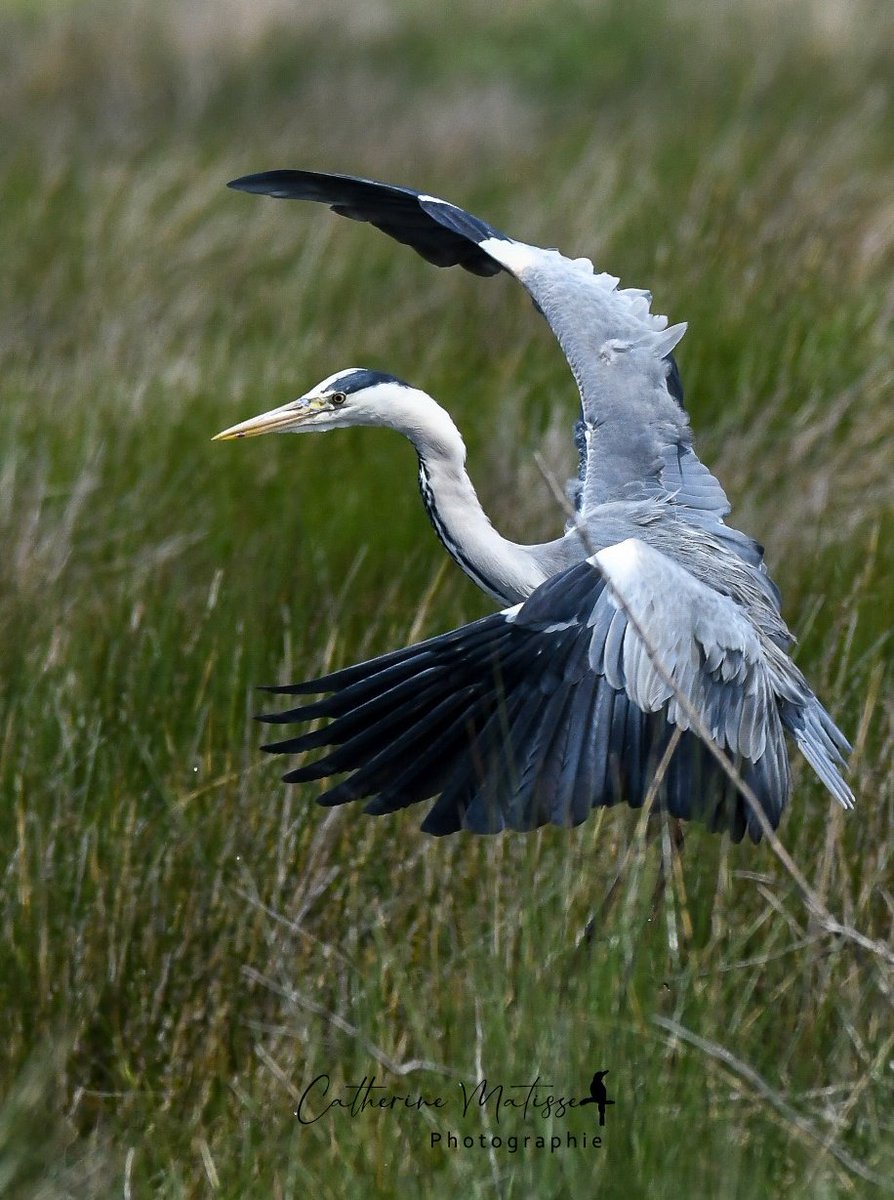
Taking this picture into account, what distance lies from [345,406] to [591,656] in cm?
88

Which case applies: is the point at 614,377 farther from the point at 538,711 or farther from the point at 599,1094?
the point at 599,1094

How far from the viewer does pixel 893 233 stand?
217 inches

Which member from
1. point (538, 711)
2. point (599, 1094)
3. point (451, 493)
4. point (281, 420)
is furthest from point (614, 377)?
point (599, 1094)

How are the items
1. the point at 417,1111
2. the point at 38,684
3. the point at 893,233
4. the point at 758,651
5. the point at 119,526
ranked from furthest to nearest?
the point at 893,233 < the point at 119,526 < the point at 38,684 < the point at 758,651 < the point at 417,1111

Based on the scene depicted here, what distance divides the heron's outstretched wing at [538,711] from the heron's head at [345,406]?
705 mm

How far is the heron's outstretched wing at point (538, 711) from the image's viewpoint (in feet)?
7.93

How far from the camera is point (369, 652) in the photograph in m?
3.38

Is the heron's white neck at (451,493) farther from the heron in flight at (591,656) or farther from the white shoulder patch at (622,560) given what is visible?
the white shoulder patch at (622,560)

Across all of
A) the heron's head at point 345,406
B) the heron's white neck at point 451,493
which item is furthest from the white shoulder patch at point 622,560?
the heron's head at point 345,406

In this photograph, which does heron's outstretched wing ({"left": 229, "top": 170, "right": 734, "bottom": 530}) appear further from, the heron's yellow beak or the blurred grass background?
the heron's yellow beak

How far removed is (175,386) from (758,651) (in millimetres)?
2463

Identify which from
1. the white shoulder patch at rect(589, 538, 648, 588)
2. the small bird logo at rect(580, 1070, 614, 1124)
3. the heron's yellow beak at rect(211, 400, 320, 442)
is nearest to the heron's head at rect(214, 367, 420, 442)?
the heron's yellow beak at rect(211, 400, 320, 442)

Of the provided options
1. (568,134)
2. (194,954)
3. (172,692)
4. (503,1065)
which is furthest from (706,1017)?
(568,134)

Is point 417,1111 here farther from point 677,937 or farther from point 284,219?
point 284,219
